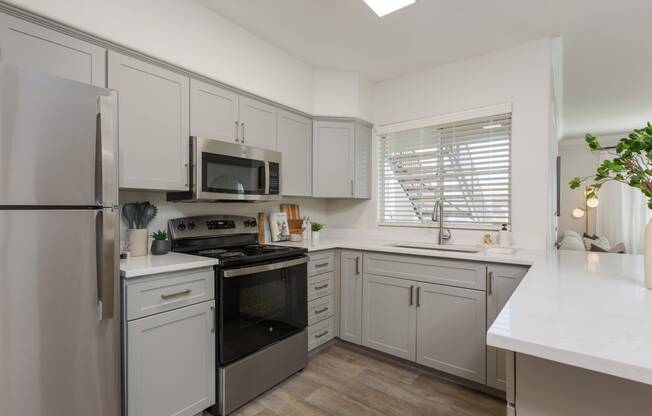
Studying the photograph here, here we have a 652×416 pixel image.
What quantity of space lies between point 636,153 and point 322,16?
197 cm

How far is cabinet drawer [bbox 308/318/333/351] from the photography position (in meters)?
2.66

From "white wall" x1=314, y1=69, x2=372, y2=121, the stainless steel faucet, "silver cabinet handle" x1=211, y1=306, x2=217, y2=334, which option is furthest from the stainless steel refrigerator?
the stainless steel faucet

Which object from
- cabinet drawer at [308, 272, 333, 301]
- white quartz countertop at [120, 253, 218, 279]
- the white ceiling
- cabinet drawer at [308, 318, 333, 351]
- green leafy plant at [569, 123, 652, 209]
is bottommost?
cabinet drawer at [308, 318, 333, 351]

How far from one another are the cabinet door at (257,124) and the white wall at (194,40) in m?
0.13

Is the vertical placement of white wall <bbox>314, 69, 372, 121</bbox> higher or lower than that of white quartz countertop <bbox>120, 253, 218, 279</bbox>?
higher

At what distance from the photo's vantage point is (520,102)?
263cm

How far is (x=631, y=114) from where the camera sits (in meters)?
4.82

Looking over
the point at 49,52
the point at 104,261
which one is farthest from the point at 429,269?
the point at 49,52

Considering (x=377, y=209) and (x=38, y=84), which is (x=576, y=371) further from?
(x=377, y=209)

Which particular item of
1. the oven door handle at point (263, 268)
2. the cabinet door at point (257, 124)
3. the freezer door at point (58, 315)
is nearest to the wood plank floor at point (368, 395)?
the oven door handle at point (263, 268)

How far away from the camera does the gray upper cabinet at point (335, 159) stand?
3158 mm

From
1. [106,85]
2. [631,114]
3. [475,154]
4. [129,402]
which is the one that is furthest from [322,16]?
[631,114]

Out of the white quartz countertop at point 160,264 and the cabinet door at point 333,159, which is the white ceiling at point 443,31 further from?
the white quartz countertop at point 160,264

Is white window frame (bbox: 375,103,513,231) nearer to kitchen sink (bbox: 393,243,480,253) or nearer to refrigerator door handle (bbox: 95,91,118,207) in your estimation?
kitchen sink (bbox: 393,243,480,253)
